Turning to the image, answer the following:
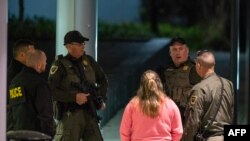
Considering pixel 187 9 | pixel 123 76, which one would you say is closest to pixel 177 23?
Answer: pixel 187 9

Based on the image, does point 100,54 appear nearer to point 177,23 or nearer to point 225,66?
point 225,66

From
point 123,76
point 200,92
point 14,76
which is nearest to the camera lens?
point 200,92

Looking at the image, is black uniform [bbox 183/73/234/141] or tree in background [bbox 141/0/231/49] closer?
black uniform [bbox 183/73/234/141]

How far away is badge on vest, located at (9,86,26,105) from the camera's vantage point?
246 inches

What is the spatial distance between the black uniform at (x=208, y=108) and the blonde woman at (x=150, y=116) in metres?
0.23

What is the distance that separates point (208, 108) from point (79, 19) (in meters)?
2.50

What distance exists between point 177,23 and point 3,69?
30994 millimetres

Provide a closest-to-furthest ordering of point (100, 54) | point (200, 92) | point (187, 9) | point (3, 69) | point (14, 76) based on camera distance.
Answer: point (3, 69), point (200, 92), point (14, 76), point (100, 54), point (187, 9)

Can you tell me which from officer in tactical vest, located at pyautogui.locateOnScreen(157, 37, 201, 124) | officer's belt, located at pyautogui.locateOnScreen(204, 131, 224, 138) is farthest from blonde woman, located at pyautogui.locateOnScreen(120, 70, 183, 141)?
officer in tactical vest, located at pyautogui.locateOnScreen(157, 37, 201, 124)

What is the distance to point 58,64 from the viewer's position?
22.3 feet

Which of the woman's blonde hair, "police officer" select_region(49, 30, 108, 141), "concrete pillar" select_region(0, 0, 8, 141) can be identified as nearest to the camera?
"concrete pillar" select_region(0, 0, 8, 141)

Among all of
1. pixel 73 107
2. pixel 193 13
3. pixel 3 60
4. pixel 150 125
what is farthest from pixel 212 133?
pixel 193 13

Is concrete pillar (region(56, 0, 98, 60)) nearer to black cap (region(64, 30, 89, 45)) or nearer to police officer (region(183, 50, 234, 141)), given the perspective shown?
black cap (region(64, 30, 89, 45))

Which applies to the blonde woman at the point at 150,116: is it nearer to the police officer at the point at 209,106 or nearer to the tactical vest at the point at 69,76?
the police officer at the point at 209,106
